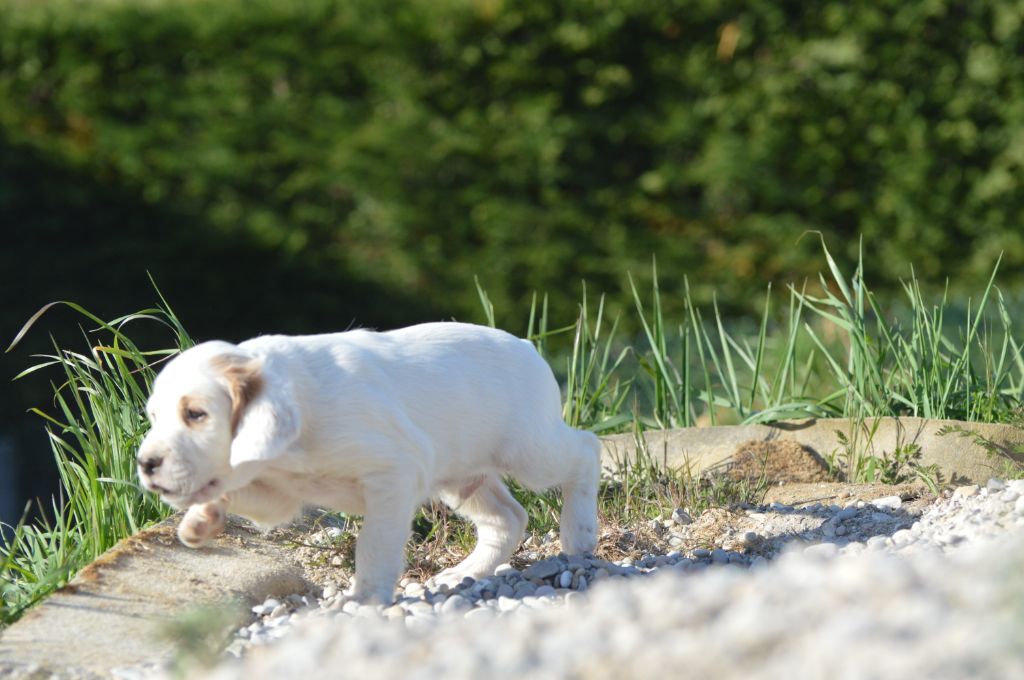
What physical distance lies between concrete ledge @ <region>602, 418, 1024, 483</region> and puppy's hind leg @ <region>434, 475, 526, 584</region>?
0.71 metres

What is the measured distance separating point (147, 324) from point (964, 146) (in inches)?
217

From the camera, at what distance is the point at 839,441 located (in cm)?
470

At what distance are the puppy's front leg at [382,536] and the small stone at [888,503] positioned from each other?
1684mm

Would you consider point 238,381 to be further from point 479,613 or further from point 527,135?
point 527,135

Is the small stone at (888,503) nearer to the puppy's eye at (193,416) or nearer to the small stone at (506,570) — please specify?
the small stone at (506,570)

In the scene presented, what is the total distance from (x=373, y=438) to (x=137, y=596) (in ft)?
2.43

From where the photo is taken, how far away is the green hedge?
8273mm

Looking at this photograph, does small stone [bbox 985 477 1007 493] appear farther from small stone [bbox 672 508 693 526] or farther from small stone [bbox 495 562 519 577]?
small stone [bbox 495 562 519 577]

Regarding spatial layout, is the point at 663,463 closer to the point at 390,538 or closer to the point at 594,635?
the point at 390,538

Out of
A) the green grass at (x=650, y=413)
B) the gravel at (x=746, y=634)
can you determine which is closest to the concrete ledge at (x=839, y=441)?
the green grass at (x=650, y=413)

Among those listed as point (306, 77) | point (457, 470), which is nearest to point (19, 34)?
point (306, 77)

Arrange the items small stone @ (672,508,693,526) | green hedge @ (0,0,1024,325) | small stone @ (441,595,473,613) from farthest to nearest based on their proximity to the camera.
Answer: green hedge @ (0,0,1024,325), small stone @ (672,508,693,526), small stone @ (441,595,473,613)

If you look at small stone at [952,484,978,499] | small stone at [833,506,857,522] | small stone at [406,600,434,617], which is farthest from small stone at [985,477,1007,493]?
small stone at [406,600,434,617]

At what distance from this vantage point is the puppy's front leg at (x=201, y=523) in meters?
3.26
